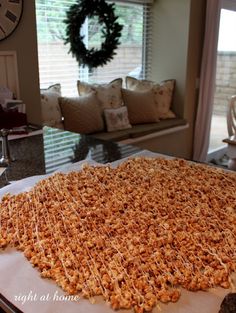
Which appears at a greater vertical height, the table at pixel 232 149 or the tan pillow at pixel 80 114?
the tan pillow at pixel 80 114

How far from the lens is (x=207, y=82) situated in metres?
4.29

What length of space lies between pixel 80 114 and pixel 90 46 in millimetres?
893

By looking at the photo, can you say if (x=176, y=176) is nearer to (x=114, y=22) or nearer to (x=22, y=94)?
(x=22, y=94)

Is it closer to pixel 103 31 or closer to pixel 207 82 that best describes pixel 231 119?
pixel 207 82

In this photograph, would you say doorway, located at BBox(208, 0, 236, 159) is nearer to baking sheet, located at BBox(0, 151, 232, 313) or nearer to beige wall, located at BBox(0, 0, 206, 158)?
beige wall, located at BBox(0, 0, 206, 158)

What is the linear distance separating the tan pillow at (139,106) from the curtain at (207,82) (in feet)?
2.70

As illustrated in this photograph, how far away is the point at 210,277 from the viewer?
90 cm

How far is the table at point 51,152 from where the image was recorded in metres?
1.61

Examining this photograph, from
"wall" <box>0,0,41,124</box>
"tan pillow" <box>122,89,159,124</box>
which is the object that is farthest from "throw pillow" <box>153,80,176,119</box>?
"wall" <box>0,0,41,124</box>

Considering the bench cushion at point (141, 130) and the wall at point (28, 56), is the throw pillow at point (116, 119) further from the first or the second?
the wall at point (28, 56)

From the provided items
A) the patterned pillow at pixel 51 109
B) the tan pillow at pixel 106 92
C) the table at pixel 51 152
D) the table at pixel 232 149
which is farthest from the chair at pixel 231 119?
the table at pixel 51 152

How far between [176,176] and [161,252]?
0.58 metres

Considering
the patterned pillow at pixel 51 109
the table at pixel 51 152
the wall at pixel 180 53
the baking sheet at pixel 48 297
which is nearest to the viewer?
the baking sheet at pixel 48 297

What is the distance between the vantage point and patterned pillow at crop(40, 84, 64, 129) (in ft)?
10.4
